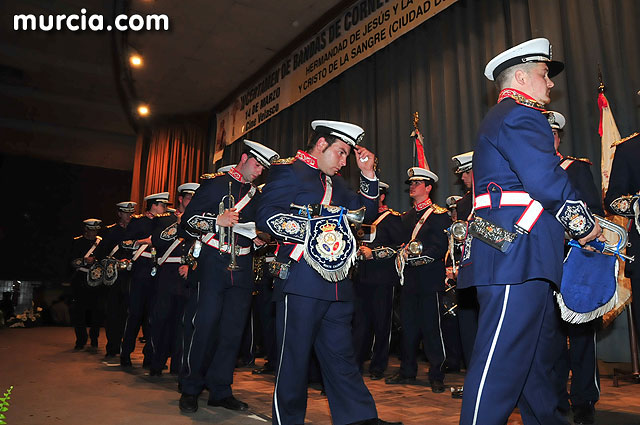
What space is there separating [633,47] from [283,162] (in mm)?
3883

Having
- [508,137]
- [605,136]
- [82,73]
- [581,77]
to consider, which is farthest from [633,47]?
[82,73]

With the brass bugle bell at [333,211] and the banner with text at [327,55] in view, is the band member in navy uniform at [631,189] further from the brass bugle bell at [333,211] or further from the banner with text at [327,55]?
the banner with text at [327,55]

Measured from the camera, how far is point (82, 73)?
1245 centimetres

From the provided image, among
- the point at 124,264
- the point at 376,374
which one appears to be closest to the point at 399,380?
the point at 376,374

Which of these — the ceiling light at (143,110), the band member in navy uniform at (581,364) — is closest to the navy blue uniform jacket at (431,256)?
the band member in navy uniform at (581,364)

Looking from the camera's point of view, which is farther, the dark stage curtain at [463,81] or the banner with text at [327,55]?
the banner with text at [327,55]

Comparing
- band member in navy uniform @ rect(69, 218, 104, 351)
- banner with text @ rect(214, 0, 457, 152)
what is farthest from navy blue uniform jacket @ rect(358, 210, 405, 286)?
band member in navy uniform @ rect(69, 218, 104, 351)

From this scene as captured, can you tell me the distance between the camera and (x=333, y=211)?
2.72m

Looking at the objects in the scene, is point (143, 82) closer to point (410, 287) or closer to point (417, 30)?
point (417, 30)

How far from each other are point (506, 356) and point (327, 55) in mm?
7598

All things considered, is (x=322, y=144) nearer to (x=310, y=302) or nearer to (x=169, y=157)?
(x=310, y=302)

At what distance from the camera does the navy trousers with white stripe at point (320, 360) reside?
2.61m

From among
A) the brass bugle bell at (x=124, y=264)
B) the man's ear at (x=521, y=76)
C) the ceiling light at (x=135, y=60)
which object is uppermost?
the ceiling light at (x=135, y=60)

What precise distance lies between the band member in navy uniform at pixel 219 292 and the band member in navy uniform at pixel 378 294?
64.8 inches
